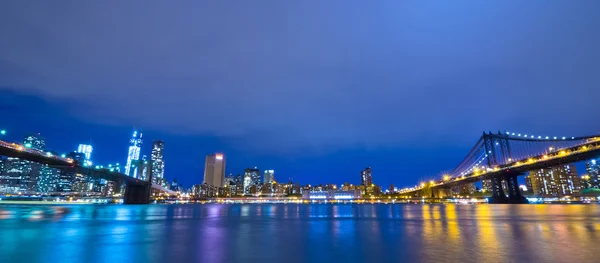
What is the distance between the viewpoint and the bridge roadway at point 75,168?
81.3 metres

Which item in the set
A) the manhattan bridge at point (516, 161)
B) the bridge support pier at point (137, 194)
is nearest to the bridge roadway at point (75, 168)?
the bridge support pier at point (137, 194)

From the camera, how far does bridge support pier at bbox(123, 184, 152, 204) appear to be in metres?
128

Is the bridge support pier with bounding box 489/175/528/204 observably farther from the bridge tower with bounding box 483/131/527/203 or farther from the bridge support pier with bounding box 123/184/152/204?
the bridge support pier with bounding box 123/184/152/204

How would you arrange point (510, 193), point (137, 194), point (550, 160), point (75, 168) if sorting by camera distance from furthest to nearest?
point (137, 194)
point (75, 168)
point (510, 193)
point (550, 160)

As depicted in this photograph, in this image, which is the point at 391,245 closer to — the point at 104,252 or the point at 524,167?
the point at 104,252

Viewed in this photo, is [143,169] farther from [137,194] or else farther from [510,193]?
[510,193]

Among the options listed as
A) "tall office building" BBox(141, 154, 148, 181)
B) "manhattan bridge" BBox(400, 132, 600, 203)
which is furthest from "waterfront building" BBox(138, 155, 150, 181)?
"manhattan bridge" BBox(400, 132, 600, 203)

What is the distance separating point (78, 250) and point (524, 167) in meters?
103

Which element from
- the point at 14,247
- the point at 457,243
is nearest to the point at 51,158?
the point at 14,247

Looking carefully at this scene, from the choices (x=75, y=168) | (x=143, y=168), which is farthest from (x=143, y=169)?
(x=75, y=168)

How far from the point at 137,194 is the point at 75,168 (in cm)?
2869

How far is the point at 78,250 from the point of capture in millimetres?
14523

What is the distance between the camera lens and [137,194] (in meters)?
130

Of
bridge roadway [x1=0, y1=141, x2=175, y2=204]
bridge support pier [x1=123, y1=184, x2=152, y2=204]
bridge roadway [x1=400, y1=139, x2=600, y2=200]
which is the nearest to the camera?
bridge roadway [x1=400, y1=139, x2=600, y2=200]
